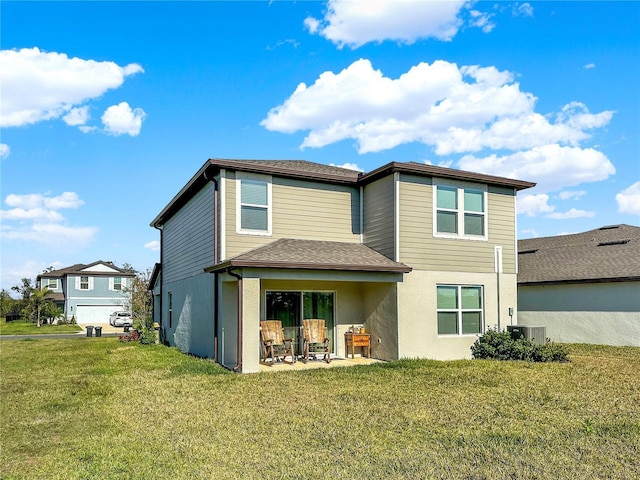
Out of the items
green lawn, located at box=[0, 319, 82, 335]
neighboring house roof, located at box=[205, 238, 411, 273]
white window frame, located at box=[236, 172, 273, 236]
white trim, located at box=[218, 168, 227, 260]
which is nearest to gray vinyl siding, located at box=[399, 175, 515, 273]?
neighboring house roof, located at box=[205, 238, 411, 273]

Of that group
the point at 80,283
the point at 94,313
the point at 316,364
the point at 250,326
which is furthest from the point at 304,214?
the point at 94,313

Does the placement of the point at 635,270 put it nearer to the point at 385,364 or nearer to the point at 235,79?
the point at 385,364

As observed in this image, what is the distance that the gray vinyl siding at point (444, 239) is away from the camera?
13.3 metres

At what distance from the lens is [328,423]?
21.8 ft

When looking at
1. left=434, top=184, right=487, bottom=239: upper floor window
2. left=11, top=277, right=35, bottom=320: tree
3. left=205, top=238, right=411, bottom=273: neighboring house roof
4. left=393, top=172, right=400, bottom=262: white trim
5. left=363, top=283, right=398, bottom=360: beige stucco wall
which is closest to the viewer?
left=205, top=238, right=411, bottom=273: neighboring house roof

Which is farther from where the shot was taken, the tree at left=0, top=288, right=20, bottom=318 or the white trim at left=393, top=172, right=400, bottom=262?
the tree at left=0, top=288, right=20, bottom=318

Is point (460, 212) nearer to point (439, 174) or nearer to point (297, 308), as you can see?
point (439, 174)

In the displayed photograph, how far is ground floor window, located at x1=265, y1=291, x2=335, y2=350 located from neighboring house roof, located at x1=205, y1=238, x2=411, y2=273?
4.51 feet

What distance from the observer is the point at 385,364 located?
39.8ft

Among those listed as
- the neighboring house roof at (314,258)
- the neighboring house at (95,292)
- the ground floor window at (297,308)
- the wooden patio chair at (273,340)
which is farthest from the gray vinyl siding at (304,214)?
the neighboring house at (95,292)

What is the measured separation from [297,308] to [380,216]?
344 cm

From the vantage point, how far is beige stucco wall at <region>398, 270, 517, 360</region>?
513 inches

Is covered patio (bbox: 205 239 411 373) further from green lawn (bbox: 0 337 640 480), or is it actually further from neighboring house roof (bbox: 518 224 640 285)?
neighboring house roof (bbox: 518 224 640 285)

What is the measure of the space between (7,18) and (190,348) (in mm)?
9904
